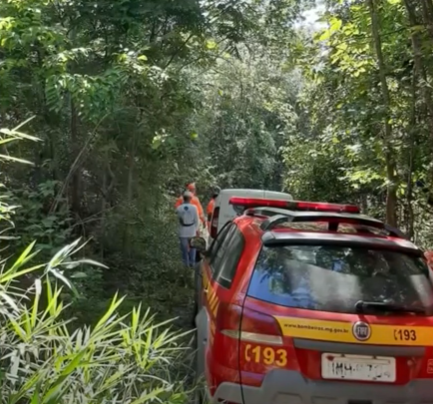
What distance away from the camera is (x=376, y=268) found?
408 centimetres

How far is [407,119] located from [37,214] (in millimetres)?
5422

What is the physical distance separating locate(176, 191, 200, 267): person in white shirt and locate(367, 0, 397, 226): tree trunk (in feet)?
11.7

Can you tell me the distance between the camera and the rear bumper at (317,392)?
3666 millimetres

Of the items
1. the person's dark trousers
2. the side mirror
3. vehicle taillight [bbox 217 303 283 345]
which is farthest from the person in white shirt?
vehicle taillight [bbox 217 303 283 345]

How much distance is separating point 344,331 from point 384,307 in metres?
0.33

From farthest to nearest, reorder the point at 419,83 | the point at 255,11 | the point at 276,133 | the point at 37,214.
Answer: the point at 276,133
the point at 255,11
the point at 419,83
the point at 37,214

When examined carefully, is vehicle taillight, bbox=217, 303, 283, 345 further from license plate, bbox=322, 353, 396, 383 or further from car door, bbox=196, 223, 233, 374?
car door, bbox=196, 223, 233, 374

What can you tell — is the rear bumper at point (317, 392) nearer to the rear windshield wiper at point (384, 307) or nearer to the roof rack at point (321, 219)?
the rear windshield wiper at point (384, 307)

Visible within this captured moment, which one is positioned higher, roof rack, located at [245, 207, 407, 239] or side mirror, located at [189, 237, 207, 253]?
roof rack, located at [245, 207, 407, 239]

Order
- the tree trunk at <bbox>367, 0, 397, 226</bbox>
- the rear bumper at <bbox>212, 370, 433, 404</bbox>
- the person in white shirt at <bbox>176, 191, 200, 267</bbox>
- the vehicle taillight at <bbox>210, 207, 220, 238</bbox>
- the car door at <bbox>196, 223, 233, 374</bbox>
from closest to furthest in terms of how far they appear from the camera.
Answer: the rear bumper at <bbox>212, 370, 433, 404</bbox>
the car door at <bbox>196, 223, 233, 374</bbox>
the tree trunk at <bbox>367, 0, 397, 226</bbox>
the vehicle taillight at <bbox>210, 207, 220, 238</bbox>
the person in white shirt at <bbox>176, 191, 200, 267</bbox>

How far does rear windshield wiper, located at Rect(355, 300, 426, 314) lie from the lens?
150 inches

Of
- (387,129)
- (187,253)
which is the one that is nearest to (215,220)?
(187,253)

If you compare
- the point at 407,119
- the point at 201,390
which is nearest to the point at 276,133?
the point at 407,119

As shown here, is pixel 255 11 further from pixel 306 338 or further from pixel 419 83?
pixel 306 338
